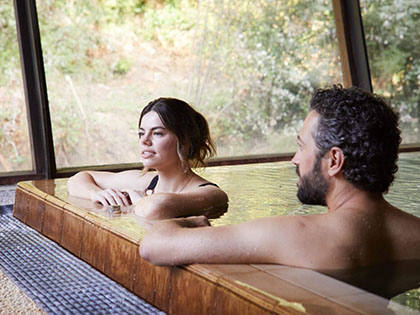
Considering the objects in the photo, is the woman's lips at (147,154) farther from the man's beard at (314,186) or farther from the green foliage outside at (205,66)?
the green foliage outside at (205,66)

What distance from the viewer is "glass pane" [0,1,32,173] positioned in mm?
6410

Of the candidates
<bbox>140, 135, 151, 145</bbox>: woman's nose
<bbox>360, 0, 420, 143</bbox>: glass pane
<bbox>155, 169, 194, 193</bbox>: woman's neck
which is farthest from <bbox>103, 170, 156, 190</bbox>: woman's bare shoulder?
<bbox>360, 0, 420, 143</bbox>: glass pane

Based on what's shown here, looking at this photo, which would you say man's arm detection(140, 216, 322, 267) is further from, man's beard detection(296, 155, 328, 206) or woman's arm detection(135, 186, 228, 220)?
woman's arm detection(135, 186, 228, 220)

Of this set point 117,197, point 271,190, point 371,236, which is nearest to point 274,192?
point 271,190

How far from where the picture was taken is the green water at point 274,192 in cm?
279

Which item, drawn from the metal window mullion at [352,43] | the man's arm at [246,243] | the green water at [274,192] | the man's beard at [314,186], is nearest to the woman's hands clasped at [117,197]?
the green water at [274,192]

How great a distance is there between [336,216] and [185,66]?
6.17 meters

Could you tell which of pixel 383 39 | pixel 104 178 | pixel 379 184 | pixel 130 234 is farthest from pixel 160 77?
pixel 379 184

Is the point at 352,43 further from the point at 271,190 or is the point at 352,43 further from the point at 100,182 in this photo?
the point at 100,182

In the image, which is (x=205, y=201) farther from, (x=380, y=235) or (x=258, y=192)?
(x=380, y=235)

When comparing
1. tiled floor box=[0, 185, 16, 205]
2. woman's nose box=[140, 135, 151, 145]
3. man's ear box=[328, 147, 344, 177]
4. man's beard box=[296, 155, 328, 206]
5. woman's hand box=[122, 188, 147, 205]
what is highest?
woman's nose box=[140, 135, 151, 145]

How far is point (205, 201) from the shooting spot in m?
2.95

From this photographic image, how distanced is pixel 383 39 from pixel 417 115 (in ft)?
3.37

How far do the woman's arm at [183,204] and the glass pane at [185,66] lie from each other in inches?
178
